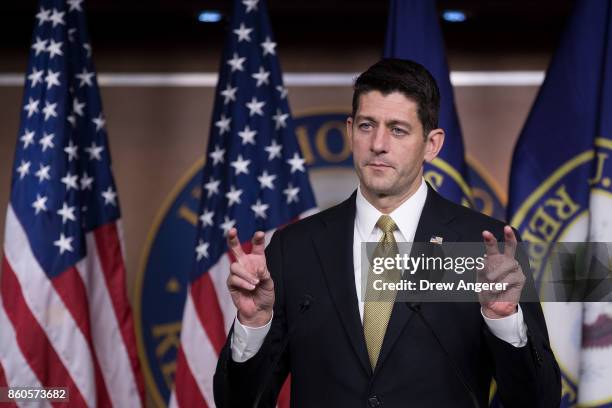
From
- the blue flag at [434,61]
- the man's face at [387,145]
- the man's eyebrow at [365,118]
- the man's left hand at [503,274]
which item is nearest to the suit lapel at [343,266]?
the man's face at [387,145]

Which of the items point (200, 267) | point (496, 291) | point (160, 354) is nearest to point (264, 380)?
point (496, 291)

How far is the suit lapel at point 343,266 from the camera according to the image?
1971 mm

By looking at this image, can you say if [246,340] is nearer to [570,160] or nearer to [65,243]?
[65,243]

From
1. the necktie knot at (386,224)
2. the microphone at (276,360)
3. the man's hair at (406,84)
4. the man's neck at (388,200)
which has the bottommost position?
the microphone at (276,360)

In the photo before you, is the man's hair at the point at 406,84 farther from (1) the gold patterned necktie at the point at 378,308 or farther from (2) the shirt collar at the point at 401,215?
(1) the gold patterned necktie at the point at 378,308

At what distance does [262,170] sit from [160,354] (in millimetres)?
1138

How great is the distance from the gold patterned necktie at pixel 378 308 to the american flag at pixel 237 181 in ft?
4.58

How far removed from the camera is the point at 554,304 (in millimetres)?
3252

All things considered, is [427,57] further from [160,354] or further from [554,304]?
[160,354]

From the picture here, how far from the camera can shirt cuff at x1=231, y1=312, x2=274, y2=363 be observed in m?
1.93

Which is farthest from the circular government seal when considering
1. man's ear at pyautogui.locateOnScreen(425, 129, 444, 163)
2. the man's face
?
the man's face

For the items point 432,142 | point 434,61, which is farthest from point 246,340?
point 434,61

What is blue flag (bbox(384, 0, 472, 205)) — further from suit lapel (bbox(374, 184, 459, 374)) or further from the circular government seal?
suit lapel (bbox(374, 184, 459, 374))

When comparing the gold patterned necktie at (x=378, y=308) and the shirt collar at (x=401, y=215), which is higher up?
the shirt collar at (x=401, y=215)
